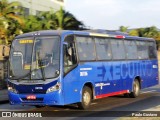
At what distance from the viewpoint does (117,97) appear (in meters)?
22.0

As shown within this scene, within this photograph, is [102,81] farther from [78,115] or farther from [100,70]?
[78,115]

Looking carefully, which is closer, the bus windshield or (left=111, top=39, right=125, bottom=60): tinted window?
the bus windshield

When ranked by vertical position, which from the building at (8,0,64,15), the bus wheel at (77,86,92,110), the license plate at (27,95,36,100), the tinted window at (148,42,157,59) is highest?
the building at (8,0,64,15)

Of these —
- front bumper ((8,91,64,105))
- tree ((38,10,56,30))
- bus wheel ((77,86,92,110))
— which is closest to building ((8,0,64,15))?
tree ((38,10,56,30))

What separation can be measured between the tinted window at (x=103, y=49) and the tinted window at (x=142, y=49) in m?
3.85

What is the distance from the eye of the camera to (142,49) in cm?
2317

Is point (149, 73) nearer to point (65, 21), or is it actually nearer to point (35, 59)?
point (35, 59)

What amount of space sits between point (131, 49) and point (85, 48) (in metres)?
5.00

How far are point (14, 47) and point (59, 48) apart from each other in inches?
74.8

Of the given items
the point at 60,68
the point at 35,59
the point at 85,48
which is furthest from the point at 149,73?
the point at 35,59

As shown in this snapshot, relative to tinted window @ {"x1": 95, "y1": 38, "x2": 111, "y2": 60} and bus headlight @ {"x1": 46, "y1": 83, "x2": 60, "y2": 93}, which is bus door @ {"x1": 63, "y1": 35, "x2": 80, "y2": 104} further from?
tinted window @ {"x1": 95, "y1": 38, "x2": 111, "y2": 60}

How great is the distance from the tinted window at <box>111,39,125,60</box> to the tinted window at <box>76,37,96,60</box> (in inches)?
81.4

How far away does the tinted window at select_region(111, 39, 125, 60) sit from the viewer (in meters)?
19.7

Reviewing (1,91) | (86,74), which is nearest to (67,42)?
(86,74)
